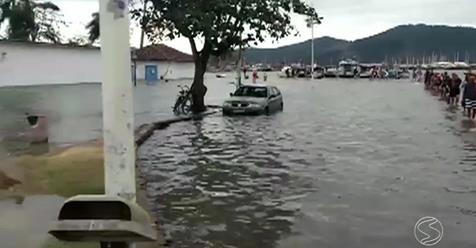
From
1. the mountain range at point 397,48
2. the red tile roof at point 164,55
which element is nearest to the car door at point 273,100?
the red tile roof at point 164,55

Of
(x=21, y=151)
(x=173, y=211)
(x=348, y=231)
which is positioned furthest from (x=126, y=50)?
(x=21, y=151)

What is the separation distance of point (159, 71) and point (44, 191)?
65205 mm

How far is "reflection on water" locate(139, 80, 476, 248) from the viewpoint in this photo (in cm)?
815

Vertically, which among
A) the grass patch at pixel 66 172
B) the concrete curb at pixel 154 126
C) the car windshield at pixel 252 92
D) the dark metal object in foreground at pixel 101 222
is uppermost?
the dark metal object in foreground at pixel 101 222

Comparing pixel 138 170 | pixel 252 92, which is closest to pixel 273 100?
pixel 252 92

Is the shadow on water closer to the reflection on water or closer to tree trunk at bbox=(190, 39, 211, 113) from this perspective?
the reflection on water

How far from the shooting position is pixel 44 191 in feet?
32.7

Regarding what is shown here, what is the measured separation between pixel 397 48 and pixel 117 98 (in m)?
158

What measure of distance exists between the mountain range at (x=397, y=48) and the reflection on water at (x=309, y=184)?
379 feet

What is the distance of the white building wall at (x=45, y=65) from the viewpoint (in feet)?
141

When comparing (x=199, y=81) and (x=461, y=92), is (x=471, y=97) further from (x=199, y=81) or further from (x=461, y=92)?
(x=199, y=81)

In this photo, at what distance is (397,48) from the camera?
6186 inches

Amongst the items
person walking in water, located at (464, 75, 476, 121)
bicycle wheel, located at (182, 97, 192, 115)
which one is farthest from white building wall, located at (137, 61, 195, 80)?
person walking in water, located at (464, 75, 476, 121)

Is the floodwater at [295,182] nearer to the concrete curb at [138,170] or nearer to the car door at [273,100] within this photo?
the concrete curb at [138,170]
